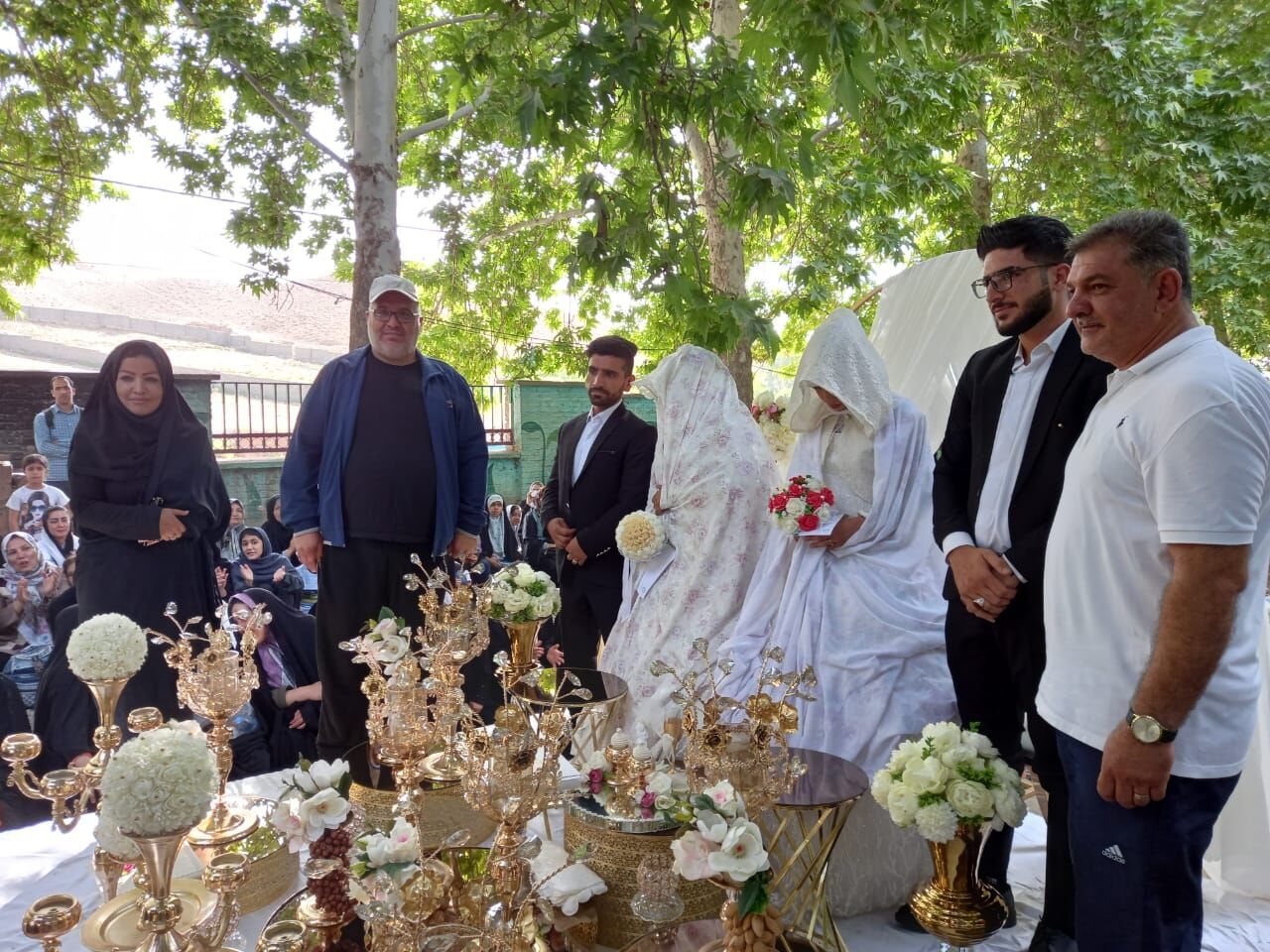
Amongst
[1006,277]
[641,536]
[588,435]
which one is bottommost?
[641,536]

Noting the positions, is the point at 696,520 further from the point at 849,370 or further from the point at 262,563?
the point at 262,563

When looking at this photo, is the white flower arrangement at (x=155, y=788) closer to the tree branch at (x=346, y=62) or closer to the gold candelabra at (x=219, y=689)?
the gold candelabra at (x=219, y=689)

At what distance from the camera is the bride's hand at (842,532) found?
326cm

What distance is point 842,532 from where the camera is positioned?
3.26 metres

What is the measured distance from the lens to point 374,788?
2.61 meters

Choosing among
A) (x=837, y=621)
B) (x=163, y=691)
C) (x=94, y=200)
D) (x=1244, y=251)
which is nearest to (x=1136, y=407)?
(x=837, y=621)

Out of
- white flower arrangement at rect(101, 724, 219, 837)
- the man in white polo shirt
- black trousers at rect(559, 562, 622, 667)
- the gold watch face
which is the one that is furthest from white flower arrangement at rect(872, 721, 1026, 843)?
black trousers at rect(559, 562, 622, 667)

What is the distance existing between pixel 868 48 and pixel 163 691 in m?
3.38

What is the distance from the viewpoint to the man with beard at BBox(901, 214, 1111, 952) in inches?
90.7

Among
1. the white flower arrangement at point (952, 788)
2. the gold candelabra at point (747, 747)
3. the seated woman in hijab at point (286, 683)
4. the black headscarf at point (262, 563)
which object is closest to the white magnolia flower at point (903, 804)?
the white flower arrangement at point (952, 788)

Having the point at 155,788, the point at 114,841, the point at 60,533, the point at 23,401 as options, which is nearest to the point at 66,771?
the point at 114,841

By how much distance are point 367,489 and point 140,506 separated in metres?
0.87

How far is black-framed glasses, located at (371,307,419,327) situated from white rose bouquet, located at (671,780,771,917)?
2629 mm

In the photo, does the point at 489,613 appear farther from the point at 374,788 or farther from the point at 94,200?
the point at 94,200
